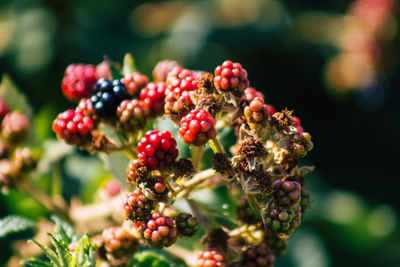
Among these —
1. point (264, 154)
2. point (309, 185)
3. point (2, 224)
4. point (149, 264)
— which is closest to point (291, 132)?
point (264, 154)

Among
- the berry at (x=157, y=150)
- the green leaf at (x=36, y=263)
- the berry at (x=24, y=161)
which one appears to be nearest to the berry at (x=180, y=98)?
the berry at (x=157, y=150)

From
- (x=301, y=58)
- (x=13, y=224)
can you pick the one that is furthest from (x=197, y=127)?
(x=301, y=58)

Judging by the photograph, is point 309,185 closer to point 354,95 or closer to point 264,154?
point 354,95

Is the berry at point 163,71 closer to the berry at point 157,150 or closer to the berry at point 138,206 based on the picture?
the berry at point 157,150

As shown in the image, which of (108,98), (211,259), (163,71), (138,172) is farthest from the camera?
(163,71)

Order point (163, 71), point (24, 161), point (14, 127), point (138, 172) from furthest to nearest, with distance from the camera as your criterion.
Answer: point (14, 127), point (24, 161), point (163, 71), point (138, 172)

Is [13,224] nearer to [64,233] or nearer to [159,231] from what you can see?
[64,233]

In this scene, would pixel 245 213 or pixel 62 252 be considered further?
pixel 245 213
